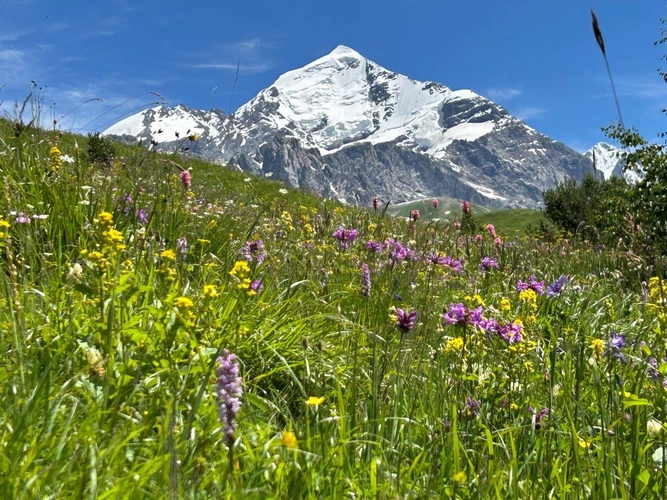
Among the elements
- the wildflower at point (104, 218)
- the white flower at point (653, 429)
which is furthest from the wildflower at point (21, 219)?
the white flower at point (653, 429)

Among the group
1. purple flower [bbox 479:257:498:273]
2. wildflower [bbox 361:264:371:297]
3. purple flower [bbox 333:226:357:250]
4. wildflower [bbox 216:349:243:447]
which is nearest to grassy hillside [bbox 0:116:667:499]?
wildflower [bbox 216:349:243:447]

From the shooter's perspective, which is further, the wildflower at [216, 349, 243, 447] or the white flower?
the white flower

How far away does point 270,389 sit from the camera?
9.45 ft

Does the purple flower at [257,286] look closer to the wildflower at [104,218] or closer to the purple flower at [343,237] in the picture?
the wildflower at [104,218]

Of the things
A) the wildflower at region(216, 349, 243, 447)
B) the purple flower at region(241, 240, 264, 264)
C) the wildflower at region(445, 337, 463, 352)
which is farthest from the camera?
the purple flower at region(241, 240, 264, 264)

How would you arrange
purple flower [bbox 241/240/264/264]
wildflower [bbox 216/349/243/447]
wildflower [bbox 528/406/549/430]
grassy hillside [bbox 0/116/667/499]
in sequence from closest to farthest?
wildflower [bbox 216/349/243/447] → grassy hillside [bbox 0/116/667/499] → wildflower [bbox 528/406/549/430] → purple flower [bbox 241/240/264/264]

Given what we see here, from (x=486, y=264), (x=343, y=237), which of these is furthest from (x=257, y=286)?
(x=486, y=264)

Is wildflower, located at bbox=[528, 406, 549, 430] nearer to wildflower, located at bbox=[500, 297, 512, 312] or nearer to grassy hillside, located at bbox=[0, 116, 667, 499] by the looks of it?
grassy hillside, located at bbox=[0, 116, 667, 499]

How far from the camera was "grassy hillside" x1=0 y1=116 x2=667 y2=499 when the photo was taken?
66.4 inches

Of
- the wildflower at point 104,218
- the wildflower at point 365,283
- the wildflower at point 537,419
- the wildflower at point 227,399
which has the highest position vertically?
the wildflower at point 104,218

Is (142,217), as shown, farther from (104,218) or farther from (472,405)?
(472,405)

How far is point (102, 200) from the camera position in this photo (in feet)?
14.4

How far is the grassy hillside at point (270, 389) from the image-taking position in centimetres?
169

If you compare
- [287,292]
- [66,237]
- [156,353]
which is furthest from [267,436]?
[66,237]
